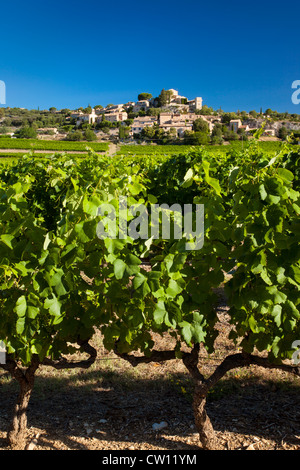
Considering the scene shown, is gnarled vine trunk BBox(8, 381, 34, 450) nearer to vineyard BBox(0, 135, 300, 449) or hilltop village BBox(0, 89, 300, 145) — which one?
vineyard BBox(0, 135, 300, 449)

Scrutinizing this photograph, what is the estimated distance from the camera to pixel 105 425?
2.82 metres

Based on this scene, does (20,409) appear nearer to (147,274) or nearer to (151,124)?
(147,274)

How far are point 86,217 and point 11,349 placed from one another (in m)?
0.95

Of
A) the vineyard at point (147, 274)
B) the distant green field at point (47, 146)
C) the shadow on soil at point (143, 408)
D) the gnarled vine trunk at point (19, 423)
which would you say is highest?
the distant green field at point (47, 146)

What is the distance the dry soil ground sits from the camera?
8.52 feet

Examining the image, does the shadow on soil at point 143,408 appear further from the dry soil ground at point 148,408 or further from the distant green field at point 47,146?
the distant green field at point 47,146

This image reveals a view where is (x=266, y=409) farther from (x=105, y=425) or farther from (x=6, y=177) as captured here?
(x=6, y=177)

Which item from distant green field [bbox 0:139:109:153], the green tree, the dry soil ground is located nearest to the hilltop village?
the green tree

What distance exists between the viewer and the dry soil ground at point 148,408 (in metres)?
2.60

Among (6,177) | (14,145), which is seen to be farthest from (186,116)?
(6,177)

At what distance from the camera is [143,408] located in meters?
3.06

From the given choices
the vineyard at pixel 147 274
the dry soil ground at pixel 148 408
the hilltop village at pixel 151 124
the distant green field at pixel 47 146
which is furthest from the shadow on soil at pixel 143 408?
the distant green field at pixel 47 146

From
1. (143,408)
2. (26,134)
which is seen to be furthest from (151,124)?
(143,408)

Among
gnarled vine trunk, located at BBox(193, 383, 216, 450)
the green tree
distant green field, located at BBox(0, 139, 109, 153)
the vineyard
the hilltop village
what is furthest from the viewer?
the green tree
